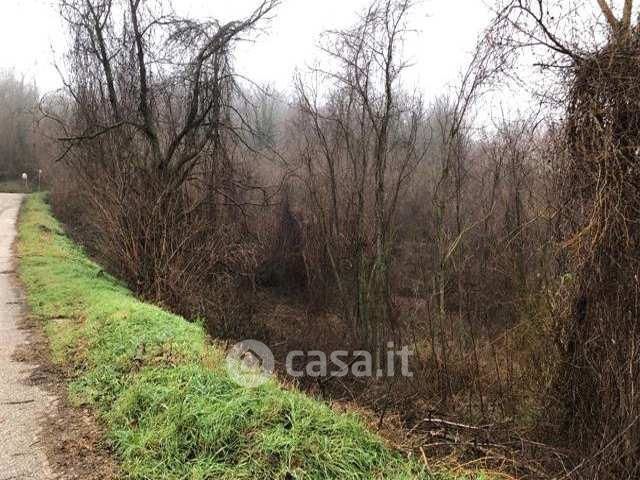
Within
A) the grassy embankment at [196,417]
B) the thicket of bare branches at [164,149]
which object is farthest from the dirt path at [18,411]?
the thicket of bare branches at [164,149]

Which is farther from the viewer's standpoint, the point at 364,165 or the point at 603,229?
the point at 364,165

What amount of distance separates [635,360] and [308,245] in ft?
40.9

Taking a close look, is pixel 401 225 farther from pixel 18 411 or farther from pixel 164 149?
pixel 18 411

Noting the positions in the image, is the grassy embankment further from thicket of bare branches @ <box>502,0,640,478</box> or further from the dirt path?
thicket of bare branches @ <box>502,0,640,478</box>

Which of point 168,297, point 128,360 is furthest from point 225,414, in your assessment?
point 168,297

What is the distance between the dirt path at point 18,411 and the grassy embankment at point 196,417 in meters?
0.37

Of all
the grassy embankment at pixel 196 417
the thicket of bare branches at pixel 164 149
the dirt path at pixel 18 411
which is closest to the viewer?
the grassy embankment at pixel 196 417

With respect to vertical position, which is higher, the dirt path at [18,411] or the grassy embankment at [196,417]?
the grassy embankment at [196,417]

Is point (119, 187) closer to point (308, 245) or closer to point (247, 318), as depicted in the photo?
Result: point (247, 318)

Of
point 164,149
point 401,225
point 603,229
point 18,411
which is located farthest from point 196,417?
point 401,225

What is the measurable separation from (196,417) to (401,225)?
600 inches

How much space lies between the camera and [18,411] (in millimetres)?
4477

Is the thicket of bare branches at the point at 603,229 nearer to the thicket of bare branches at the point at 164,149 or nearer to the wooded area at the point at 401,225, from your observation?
the wooded area at the point at 401,225

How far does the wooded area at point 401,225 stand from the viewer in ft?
14.5
